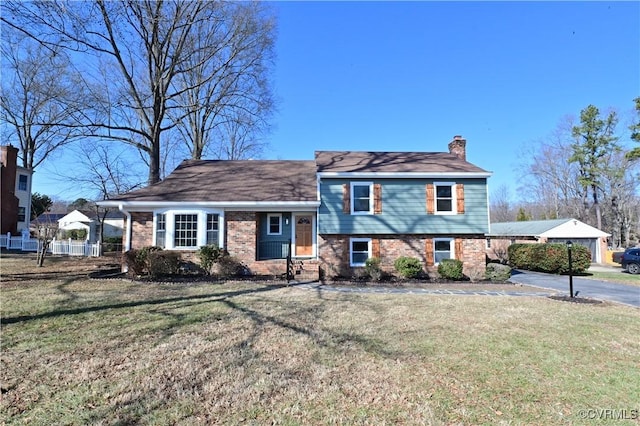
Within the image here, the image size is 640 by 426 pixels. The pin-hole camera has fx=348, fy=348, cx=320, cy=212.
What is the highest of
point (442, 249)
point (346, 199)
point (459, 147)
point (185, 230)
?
point (459, 147)

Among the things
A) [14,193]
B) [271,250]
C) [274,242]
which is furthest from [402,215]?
[14,193]

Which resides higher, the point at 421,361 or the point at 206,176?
the point at 206,176

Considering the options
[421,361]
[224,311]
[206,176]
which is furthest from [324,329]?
[206,176]

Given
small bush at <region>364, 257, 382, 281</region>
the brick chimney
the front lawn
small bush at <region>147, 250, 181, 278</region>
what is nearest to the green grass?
the front lawn

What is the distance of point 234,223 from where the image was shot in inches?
568

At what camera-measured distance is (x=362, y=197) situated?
48.4 feet

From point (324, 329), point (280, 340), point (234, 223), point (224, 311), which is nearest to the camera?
point (280, 340)

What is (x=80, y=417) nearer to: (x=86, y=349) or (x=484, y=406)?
(x=86, y=349)

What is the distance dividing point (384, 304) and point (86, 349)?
6229 mm

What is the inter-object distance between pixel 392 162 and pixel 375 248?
436cm

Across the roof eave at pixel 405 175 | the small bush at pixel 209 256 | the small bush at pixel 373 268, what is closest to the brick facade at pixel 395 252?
the small bush at pixel 373 268

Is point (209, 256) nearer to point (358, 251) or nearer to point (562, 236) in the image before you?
point (358, 251)

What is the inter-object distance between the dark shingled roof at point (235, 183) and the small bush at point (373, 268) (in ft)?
11.5

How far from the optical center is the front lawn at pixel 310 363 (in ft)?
11.4
